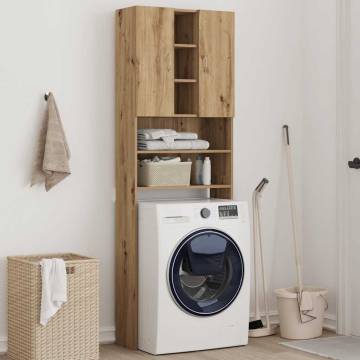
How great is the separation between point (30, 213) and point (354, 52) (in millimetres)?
2103

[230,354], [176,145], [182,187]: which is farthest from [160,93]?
[230,354]

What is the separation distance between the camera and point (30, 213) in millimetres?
4973

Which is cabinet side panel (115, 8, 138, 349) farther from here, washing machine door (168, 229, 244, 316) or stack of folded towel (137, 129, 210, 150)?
washing machine door (168, 229, 244, 316)

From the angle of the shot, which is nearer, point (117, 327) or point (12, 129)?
point (12, 129)

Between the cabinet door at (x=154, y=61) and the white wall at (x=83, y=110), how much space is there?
0.95ft

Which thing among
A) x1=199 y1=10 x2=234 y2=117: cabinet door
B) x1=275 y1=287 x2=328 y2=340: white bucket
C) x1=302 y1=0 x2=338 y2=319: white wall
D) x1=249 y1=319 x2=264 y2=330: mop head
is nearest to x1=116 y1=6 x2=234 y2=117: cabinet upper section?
x1=199 y1=10 x2=234 y2=117: cabinet door

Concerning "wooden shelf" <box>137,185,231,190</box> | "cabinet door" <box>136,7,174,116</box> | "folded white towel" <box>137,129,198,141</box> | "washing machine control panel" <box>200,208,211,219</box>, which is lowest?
"washing machine control panel" <box>200,208,211,219</box>

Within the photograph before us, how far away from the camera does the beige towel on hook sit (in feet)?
16.0

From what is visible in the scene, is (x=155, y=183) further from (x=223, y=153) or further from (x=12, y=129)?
(x=12, y=129)

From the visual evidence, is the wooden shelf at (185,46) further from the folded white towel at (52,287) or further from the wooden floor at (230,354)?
the wooden floor at (230,354)

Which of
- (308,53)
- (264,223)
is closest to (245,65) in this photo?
(308,53)

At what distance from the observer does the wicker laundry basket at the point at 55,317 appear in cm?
459

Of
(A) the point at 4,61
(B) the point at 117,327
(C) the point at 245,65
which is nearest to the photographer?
(A) the point at 4,61

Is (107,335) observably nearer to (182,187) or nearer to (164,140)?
(182,187)
